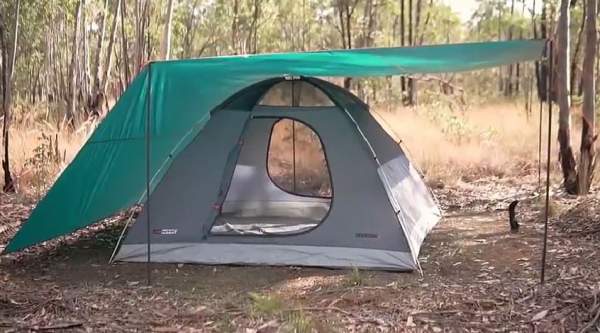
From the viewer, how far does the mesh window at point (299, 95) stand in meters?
5.88

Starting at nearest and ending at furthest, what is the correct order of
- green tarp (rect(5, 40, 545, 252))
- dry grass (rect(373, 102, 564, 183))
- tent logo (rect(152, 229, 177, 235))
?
1. green tarp (rect(5, 40, 545, 252))
2. tent logo (rect(152, 229, 177, 235))
3. dry grass (rect(373, 102, 564, 183))

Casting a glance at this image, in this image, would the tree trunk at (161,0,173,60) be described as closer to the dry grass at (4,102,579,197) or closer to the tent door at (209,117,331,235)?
the dry grass at (4,102,579,197)

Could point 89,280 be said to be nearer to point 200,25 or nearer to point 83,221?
point 83,221

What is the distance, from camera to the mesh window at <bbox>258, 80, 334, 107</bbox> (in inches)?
231

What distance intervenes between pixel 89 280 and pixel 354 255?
83.2 inches

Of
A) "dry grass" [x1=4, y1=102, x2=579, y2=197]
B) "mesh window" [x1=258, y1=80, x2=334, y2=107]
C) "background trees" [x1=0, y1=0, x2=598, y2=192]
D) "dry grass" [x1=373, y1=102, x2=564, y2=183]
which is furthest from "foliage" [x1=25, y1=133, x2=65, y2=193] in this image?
"dry grass" [x1=373, y1=102, x2=564, y2=183]

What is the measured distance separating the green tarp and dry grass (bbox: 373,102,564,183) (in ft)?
12.9

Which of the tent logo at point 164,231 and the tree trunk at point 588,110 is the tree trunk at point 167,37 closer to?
the tent logo at point 164,231

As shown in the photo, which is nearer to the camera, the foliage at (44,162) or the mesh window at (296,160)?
the mesh window at (296,160)

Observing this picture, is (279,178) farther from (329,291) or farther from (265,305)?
(265,305)

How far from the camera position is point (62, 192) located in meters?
5.67

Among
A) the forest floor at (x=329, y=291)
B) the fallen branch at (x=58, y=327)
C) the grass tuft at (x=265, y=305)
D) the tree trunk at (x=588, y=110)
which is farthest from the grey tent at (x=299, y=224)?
the tree trunk at (x=588, y=110)

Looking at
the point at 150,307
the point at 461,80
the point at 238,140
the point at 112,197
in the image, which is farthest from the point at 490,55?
the point at 461,80

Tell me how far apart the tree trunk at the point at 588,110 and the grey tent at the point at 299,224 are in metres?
2.56
